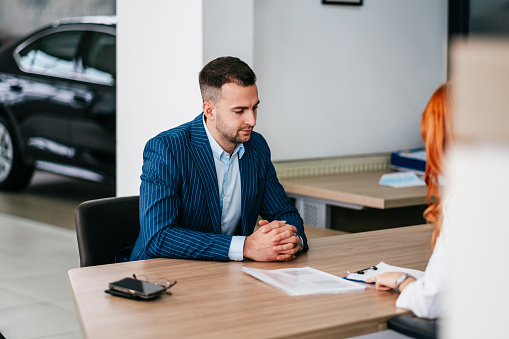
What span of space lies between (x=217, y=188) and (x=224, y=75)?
374 millimetres

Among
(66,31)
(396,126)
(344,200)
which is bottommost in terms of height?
(344,200)

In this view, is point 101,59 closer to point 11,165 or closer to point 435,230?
point 11,165

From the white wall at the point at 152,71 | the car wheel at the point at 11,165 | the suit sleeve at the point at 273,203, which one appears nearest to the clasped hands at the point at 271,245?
the suit sleeve at the point at 273,203

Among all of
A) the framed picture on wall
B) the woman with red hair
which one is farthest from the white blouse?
the framed picture on wall

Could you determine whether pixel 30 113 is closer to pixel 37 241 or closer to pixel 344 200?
pixel 37 241

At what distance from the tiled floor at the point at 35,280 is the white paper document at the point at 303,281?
1668 mm

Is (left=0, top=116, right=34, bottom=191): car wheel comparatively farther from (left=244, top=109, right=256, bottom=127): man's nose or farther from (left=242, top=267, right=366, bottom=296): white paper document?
(left=242, top=267, right=366, bottom=296): white paper document

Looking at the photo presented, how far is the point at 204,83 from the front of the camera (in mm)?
2367

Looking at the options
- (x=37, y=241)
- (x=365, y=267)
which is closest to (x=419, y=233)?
(x=365, y=267)

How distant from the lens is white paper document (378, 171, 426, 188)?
3.66m

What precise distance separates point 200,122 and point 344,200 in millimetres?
1250

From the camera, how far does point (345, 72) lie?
4223 millimetres

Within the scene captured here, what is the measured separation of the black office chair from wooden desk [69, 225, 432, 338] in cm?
3

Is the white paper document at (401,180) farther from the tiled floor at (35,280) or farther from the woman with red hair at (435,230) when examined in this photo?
the woman with red hair at (435,230)
